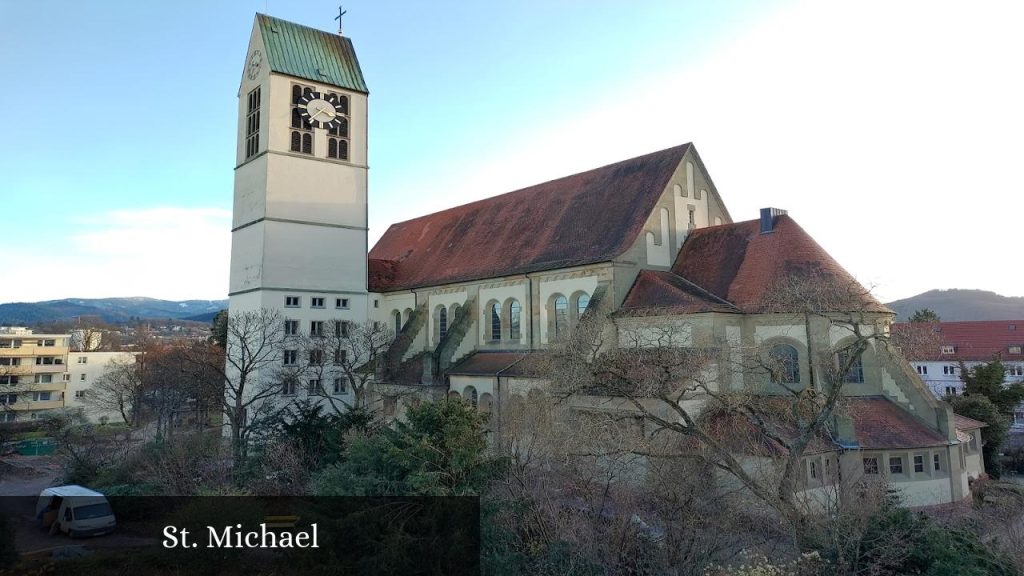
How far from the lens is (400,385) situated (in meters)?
31.6

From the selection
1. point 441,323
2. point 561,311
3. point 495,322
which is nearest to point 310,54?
point 441,323

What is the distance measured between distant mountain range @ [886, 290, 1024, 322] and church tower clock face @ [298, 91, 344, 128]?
12065 cm

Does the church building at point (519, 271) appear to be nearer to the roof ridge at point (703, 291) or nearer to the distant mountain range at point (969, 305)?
the roof ridge at point (703, 291)

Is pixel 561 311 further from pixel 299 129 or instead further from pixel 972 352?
pixel 972 352

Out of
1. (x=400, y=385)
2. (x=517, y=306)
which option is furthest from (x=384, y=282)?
(x=517, y=306)

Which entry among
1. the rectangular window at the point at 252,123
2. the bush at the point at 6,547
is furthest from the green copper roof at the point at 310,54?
the bush at the point at 6,547

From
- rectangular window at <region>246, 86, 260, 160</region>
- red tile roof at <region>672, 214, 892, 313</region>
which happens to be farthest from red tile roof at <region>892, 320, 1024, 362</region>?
rectangular window at <region>246, 86, 260, 160</region>

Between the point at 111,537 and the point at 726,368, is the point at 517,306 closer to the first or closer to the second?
the point at 726,368

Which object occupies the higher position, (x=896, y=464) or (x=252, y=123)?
(x=252, y=123)

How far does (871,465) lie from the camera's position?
69.4 ft

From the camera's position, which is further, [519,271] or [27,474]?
[27,474]

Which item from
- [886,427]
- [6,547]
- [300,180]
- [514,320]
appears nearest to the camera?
[6,547]

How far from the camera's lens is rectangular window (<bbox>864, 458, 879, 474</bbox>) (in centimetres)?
2109

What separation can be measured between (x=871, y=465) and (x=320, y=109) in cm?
2944
